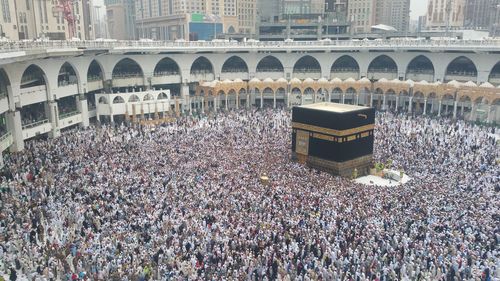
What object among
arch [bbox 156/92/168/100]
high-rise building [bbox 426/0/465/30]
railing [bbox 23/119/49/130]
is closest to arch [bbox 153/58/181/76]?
arch [bbox 156/92/168/100]

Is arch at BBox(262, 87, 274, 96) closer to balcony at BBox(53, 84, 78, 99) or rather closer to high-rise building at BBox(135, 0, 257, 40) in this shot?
balcony at BBox(53, 84, 78, 99)

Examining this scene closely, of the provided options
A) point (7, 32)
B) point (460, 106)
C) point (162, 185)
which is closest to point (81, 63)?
point (162, 185)

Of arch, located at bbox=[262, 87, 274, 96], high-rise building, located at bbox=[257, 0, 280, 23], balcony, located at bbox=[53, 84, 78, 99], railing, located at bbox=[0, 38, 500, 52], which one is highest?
high-rise building, located at bbox=[257, 0, 280, 23]

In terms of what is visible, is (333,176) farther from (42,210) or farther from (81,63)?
(81,63)

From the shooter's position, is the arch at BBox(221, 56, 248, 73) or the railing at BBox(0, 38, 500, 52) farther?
the arch at BBox(221, 56, 248, 73)

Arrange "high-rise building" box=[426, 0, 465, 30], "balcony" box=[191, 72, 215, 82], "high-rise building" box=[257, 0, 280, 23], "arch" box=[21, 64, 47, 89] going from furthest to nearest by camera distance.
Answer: "high-rise building" box=[426, 0, 465, 30] < "high-rise building" box=[257, 0, 280, 23] < "balcony" box=[191, 72, 215, 82] < "arch" box=[21, 64, 47, 89]

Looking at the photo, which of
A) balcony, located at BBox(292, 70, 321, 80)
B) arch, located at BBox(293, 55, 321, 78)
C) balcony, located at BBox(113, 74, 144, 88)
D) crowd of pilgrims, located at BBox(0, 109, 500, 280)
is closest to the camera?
crowd of pilgrims, located at BBox(0, 109, 500, 280)

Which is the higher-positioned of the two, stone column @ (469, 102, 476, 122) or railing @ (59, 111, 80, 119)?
railing @ (59, 111, 80, 119)

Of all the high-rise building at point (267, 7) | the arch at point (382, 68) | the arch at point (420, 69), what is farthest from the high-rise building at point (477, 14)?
the arch at point (420, 69)
